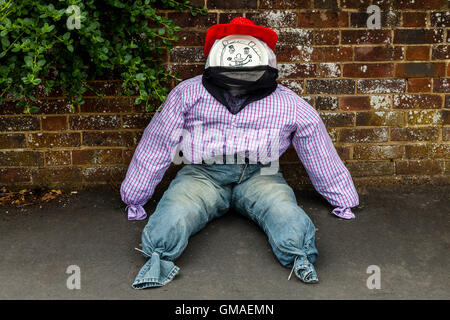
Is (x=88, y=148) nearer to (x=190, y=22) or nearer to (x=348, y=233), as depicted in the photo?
(x=190, y=22)

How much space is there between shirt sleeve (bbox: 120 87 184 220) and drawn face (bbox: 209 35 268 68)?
1.08ft

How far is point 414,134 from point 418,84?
355 millimetres

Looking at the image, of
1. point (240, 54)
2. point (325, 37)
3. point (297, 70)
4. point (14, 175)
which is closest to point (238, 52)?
point (240, 54)

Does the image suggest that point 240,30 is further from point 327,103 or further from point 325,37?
point 327,103

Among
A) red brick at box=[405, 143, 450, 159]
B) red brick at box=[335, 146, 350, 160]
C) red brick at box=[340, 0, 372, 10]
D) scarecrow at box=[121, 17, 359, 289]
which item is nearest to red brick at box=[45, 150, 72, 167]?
scarecrow at box=[121, 17, 359, 289]

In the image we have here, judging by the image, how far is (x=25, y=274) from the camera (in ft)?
8.49

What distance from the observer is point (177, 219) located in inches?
107

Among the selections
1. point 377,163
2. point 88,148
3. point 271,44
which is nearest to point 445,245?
point 377,163

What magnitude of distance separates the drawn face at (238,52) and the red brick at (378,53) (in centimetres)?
86

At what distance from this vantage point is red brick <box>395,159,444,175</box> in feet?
12.2

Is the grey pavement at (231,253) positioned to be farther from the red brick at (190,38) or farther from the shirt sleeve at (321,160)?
the red brick at (190,38)

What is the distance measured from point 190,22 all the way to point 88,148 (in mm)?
1128

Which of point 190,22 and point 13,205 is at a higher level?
point 190,22

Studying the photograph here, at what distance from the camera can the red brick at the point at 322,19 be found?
345 cm
